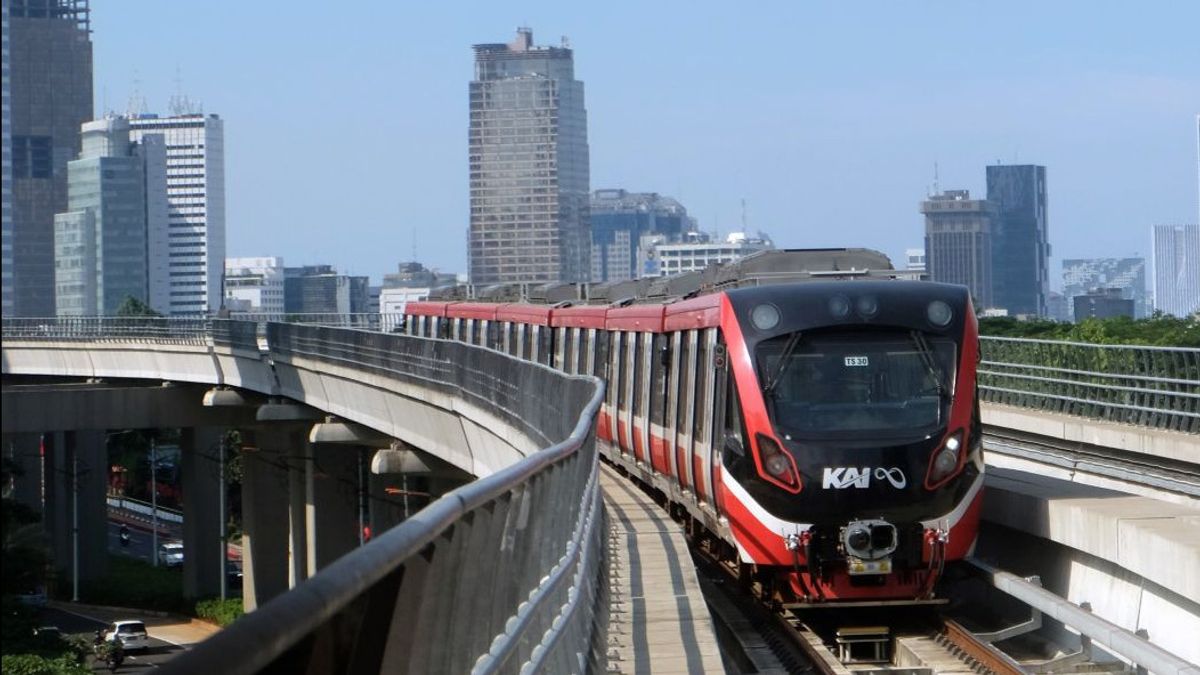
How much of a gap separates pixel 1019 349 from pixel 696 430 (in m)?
15.3

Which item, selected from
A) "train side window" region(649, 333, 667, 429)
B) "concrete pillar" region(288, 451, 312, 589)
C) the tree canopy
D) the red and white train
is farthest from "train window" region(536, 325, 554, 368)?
"concrete pillar" region(288, 451, 312, 589)

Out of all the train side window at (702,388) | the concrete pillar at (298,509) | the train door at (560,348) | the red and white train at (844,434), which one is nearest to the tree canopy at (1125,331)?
the train door at (560,348)

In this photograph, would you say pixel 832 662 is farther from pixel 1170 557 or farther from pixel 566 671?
pixel 566 671

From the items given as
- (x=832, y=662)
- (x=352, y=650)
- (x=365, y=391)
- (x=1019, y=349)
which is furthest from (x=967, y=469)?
(x=365, y=391)

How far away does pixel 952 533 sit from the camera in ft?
52.6

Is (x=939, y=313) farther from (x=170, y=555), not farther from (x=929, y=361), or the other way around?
(x=170, y=555)

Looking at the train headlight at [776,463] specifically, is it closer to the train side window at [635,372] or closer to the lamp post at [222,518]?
the train side window at [635,372]

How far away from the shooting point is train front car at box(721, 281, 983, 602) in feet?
52.2

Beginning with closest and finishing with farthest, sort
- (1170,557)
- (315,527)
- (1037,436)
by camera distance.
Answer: (1170,557), (1037,436), (315,527)

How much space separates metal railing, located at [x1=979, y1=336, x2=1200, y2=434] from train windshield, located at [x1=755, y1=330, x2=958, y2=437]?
22.9 feet

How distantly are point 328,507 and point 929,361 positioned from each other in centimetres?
4598

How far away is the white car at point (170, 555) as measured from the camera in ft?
303

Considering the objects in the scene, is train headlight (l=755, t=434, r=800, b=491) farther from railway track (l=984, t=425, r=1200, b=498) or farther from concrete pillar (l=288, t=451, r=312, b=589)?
concrete pillar (l=288, t=451, r=312, b=589)

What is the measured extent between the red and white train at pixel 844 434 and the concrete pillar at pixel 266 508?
46155mm
